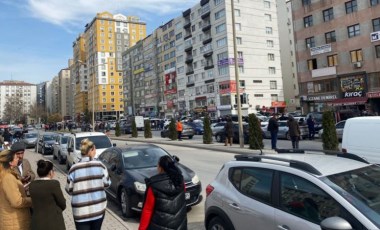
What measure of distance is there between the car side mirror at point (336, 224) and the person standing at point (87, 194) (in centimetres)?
275

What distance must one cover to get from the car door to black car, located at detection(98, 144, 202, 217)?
286cm

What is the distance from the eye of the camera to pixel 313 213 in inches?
139

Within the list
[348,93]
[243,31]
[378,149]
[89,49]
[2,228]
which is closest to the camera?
[2,228]

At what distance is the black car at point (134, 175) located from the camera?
7.50 meters

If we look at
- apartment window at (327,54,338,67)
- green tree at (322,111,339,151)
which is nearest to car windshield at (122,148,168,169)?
green tree at (322,111,339,151)

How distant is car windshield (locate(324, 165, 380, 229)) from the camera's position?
3.19 metres

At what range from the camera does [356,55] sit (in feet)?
130

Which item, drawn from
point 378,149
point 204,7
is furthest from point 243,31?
point 378,149

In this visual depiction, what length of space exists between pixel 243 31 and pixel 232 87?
12461mm

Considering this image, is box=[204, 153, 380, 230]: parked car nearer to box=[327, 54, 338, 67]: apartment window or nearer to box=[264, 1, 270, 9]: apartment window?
box=[327, 54, 338, 67]: apartment window

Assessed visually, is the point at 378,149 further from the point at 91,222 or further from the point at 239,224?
the point at 91,222

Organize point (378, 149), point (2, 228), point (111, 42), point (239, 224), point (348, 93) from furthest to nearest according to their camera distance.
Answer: point (111, 42)
point (348, 93)
point (378, 149)
point (239, 224)
point (2, 228)

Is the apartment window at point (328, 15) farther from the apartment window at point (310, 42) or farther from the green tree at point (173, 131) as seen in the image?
the green tree at point (173, 131)

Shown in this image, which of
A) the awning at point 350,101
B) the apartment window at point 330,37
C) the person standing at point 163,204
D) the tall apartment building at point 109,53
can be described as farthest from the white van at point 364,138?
the tall apartment building at point 109,53
